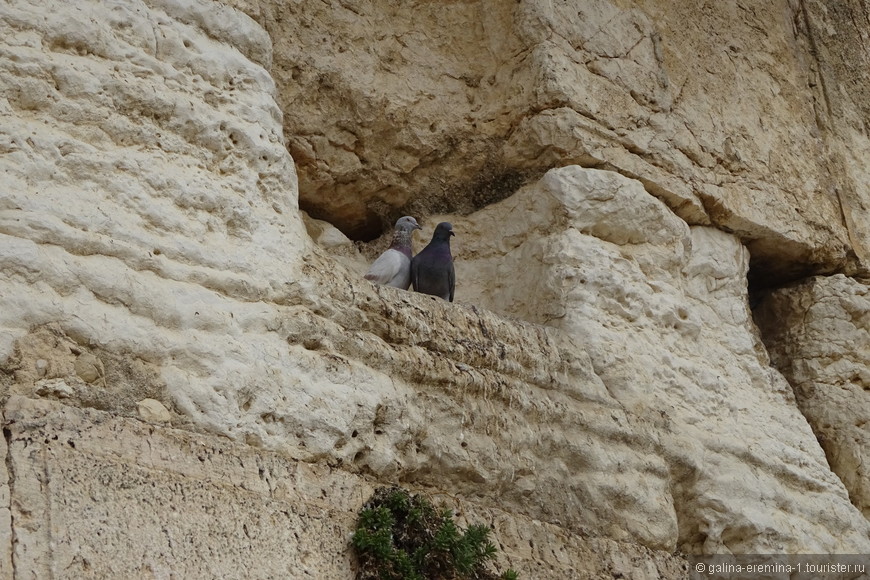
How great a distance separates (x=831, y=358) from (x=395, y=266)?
2355mm

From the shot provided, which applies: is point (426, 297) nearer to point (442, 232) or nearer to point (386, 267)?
point (386, 267)

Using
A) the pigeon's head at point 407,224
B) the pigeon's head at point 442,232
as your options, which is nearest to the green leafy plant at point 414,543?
the pigeon's head at point 442,232

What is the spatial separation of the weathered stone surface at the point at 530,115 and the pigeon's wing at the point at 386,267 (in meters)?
0.52

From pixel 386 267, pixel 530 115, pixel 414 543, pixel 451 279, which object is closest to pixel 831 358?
pixel 530 115

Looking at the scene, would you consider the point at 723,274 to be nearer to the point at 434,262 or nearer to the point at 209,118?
the point at 434,262

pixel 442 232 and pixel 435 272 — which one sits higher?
pixel 442 232

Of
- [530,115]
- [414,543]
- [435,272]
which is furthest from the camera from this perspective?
[530,115]

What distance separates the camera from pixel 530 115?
5859 mm

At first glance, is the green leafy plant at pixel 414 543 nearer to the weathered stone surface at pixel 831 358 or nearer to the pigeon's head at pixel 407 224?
the pigeon's head at pixel 407 224

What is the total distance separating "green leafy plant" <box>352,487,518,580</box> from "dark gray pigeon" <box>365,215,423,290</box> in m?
1.33

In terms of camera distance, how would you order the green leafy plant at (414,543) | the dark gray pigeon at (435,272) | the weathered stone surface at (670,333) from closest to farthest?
1. the green leafy plant at (414,543)
2. the weathered stone surface at (670,333)
3. the dark gray pigeon at (435,272)

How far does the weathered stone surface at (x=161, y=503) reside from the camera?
3256 millimetres

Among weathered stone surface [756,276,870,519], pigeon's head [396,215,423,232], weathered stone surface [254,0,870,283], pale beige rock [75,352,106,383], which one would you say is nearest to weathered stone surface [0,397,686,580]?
pale beige rock [75,352,106,383]

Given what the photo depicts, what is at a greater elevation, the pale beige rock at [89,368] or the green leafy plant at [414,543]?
the pale beige rock at [89,368]
